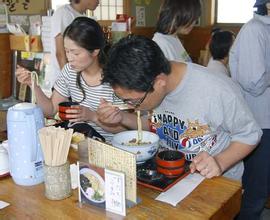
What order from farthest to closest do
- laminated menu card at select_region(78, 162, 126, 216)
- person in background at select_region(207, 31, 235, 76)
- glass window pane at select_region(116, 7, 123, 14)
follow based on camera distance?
glass window pane at select_region(116, 7, 123, 14)
person in background at select_region(207, 31, 235, 76)
laminated menu card at select_region(78, 162, 126, 216)

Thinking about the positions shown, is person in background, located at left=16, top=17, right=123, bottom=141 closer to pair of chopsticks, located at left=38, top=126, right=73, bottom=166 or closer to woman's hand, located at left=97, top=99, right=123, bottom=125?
woman's hand, located at left=97, top=99, right=123, bottom=125

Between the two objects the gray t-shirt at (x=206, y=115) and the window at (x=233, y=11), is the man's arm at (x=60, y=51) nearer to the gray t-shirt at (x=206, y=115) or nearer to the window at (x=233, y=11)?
the gray t-shirt at (x=206, y=115)

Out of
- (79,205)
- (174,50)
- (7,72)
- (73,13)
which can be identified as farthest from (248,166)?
(7,72)

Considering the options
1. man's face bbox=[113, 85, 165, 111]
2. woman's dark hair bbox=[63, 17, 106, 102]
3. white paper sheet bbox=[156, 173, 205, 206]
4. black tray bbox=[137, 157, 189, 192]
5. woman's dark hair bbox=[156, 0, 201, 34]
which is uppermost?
woman's dark hair bbox=[156, 0, 201, 34]

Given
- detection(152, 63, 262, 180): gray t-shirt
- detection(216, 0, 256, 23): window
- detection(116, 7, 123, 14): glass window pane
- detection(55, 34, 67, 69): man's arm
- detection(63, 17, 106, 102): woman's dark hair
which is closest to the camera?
detection(152, 63, 262, 180): gray t-shirt

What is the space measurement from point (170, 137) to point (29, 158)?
0.54 metres

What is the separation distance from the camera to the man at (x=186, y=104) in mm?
1050

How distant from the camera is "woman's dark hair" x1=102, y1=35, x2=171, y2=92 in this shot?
1032 mm

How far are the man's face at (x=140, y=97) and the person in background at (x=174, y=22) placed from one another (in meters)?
0.97

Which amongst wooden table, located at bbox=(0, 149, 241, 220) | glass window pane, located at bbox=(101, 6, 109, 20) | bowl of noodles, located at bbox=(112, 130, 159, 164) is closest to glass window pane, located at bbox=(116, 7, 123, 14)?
glass window pane, located at bbox=(101, 6, 109, 20)

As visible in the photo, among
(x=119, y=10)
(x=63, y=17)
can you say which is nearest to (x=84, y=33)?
(x=63, y=17)

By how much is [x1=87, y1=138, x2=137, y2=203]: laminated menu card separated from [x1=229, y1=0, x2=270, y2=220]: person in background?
1.18 m

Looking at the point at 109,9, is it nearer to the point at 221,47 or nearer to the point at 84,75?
the point at 221,47

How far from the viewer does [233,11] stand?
563 cm
